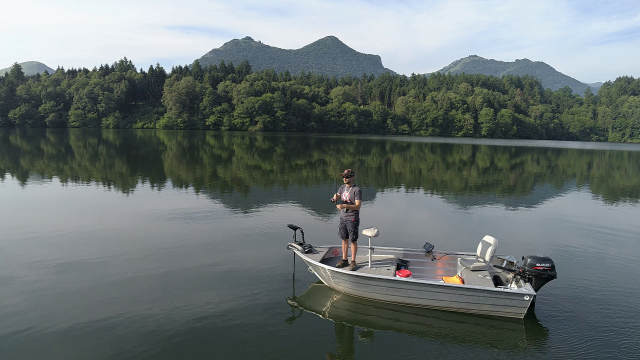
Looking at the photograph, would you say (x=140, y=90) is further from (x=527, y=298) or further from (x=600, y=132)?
(x=600, y=132)

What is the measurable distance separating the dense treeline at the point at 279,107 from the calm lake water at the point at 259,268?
248 ft

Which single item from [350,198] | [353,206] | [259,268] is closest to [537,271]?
[353,206]

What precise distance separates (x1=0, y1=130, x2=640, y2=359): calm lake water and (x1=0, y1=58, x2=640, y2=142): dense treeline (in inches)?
2975

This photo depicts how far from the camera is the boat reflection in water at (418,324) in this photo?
8.42 meters

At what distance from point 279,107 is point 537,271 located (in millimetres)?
94598

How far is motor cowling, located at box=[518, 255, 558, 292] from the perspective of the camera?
9172mm

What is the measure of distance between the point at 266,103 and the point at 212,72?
30855 millimetres

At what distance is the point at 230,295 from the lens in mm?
9883

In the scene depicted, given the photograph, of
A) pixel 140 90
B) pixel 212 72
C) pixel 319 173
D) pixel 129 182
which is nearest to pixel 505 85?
pixel 212 72

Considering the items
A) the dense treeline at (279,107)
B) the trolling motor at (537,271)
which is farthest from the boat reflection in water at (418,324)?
the dense treeline at (279,107)

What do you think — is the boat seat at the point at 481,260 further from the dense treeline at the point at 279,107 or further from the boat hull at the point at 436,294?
the dense treeline at the point at 279,107

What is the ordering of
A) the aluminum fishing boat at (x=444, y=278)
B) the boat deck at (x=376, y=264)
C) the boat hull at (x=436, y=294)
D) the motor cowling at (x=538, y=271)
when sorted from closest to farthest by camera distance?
the boat hull at (x=436, y=294)
the aluminum fishing boat at (x=444, y=278)
the motor cowling at (x=538, y=271)
the boat deck at (x=376, y=264)

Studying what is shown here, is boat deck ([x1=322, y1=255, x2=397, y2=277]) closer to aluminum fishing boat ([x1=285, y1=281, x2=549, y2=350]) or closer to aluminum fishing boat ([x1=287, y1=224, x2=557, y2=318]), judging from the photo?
aluminum fishing boat ([x1=287, y1=224, x2=557, y2=318])

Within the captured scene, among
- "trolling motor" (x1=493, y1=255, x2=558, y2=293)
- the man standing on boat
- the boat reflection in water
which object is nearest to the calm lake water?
the boat reflection in water
